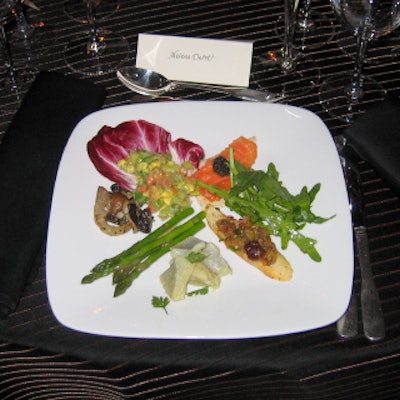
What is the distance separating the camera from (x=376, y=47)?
153cm

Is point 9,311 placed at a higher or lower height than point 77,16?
lower

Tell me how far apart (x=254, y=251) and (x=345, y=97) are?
21.7 inches

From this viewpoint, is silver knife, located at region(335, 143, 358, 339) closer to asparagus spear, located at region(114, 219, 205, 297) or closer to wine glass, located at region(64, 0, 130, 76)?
asparagus spear, located at region(114, 219, 205, 297)

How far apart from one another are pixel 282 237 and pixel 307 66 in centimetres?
59

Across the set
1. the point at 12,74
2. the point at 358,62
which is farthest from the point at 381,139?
the point at 12,74

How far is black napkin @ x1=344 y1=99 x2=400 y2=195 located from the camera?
1167 mm

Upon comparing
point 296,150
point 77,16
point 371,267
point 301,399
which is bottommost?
point 301,399

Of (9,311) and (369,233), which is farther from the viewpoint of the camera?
(369,233)

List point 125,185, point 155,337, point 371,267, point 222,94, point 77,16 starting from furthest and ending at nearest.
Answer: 1. point 77,16
2. point 222,94
3. point 125,185
4. point 371,267
5. point 155,337

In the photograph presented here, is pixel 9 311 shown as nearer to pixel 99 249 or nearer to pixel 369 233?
pixel 99 249

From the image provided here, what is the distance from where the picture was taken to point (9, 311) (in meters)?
1.04

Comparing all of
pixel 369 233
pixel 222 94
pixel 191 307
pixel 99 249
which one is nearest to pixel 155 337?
pixel 191 307

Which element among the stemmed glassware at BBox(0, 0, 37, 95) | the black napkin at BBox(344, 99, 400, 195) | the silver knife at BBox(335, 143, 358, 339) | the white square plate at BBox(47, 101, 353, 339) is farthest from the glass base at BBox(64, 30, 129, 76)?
the silver knife at BBox(335, 143, 358, 339)

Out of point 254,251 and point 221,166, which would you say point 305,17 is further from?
point 254,251
